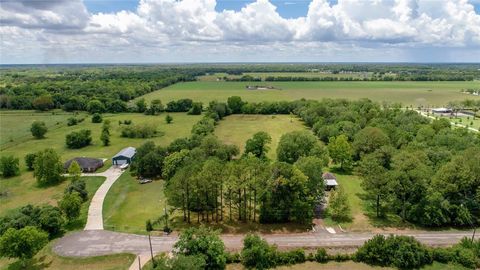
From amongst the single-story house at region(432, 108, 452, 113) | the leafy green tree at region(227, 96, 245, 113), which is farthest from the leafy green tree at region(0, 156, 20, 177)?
the single-story house at region(432, 108, 452, 113)

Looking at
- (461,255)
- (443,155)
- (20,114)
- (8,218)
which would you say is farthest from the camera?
(20,114)

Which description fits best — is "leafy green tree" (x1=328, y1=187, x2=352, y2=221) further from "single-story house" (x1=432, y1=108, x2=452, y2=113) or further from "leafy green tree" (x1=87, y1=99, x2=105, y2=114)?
"leafy green tree" (x1=87, y1=99, x2=105, y2=114)

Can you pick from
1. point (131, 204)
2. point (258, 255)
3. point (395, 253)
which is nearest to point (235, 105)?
point (131, 204)

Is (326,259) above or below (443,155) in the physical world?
below

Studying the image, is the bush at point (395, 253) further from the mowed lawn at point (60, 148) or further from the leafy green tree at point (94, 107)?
the leafy green tree at point (94, 107)

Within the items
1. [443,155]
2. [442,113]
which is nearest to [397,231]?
[443,155]

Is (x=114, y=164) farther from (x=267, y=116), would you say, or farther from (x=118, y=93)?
(x=118, y=93)

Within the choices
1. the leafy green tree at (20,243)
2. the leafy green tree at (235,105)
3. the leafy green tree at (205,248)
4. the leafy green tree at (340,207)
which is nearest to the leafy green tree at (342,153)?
the leafy green tree at (340,207)
